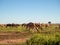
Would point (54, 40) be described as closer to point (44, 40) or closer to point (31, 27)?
point (44, 40)

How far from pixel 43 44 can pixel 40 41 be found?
379mm

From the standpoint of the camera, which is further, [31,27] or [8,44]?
[31,27]

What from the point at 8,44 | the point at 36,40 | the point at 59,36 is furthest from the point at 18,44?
the point at 59,36

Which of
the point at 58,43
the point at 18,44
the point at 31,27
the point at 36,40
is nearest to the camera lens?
the point at 58,43

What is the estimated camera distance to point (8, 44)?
18.2m

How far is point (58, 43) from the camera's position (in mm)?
15016

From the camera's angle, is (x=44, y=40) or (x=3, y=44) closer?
(x=44, y=40)

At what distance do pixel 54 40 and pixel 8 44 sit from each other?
4.25 metres

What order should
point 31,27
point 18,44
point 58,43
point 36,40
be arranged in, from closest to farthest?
point 58,43 → point 36,40 → point 18,44 → point 31,27

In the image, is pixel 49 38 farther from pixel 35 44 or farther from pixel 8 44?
pixel 8 44

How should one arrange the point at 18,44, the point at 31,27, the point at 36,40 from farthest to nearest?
the point at 31,27, the point at 18,44, the point at 36,40

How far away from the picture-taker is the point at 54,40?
15320 mm

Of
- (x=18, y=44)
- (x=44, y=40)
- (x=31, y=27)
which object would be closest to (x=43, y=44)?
(x=44, y=40)

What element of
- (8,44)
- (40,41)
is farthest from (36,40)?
(8,44)
